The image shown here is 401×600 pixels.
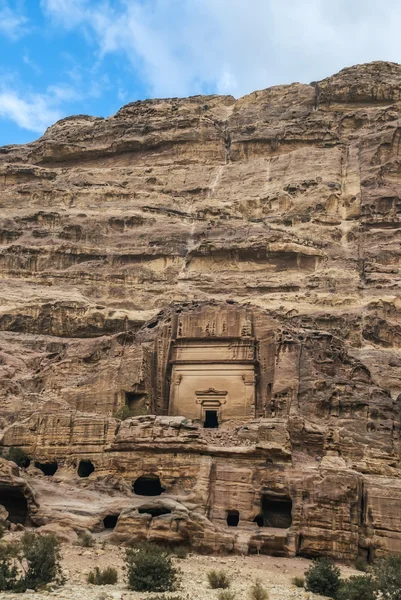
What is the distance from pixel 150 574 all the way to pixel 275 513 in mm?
9086

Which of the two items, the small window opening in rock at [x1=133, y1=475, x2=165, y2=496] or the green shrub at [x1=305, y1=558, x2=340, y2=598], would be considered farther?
the small window opening in rock at [x1=133, y1=475, x2=165, y2=496]

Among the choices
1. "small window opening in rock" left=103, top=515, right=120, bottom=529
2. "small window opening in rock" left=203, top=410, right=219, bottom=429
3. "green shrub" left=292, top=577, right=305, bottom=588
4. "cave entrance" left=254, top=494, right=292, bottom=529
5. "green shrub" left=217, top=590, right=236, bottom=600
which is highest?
"small window opening in rock" left=203, top=410, right=219, bottom=429

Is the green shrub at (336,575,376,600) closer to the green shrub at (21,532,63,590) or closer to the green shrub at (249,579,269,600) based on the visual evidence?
the green shrub at (249,579,269,600)

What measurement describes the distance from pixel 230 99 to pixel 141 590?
72.2m

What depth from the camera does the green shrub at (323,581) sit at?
58.7 ft

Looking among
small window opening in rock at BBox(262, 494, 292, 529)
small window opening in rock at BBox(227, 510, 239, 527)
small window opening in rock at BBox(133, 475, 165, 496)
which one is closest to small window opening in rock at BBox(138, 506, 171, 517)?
small window opening in rock at BBox(227, 510, 239, 527)

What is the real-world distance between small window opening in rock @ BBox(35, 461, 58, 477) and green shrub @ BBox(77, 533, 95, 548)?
A: 7.23 metres

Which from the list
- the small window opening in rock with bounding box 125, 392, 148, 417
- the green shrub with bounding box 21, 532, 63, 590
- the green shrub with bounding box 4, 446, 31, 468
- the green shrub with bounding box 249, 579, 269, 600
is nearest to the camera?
the green shrub with bounding box 21, 532, 63, 590

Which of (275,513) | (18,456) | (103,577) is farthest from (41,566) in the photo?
(18,456)

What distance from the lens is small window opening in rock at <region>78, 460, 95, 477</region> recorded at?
91.9 ft

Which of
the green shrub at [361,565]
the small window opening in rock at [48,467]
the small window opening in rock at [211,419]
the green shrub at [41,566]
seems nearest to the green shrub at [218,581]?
the green shrub at [41,566]

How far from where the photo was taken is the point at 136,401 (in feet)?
111

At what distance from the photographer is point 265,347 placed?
36219 millimetres

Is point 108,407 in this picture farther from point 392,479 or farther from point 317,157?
point 317,157
